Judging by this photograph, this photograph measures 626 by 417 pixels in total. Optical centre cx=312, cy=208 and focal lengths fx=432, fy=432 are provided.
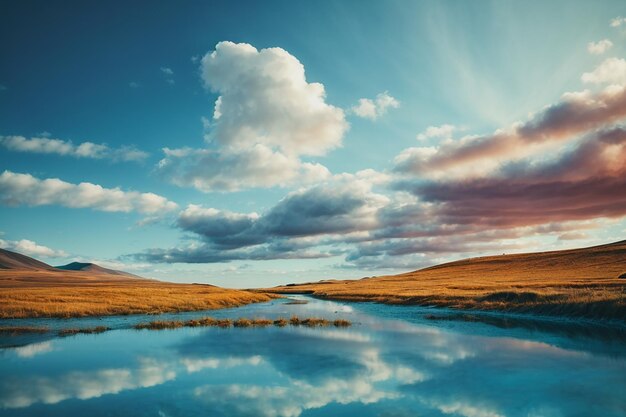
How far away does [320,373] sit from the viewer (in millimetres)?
22438

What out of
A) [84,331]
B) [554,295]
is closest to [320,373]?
[84,331]

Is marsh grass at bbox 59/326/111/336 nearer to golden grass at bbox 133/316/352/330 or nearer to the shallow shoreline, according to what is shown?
golden grass at bbox 133/316/352/330

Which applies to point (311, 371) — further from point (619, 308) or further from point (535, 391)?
point (619, 308)

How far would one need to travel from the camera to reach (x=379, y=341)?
32438mm

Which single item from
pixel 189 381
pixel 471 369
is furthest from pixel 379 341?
pixel 189 381

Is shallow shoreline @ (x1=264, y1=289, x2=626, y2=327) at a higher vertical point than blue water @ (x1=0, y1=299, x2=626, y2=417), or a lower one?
higher

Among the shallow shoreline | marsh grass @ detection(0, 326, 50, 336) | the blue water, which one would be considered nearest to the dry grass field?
the shallow shoreline

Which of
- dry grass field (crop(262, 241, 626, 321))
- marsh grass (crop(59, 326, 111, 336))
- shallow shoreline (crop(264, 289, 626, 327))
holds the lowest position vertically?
marsh grass (crop(59, 326, 111, 336))

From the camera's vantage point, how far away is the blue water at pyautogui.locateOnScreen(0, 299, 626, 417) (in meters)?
17.0

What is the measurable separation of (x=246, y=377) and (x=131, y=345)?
A: 1325 cm

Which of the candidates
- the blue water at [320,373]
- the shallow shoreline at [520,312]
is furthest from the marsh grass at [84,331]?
the shallow shoreline at [520,312]

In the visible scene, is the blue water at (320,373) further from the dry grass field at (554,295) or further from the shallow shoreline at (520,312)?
the dry grass field at (554,295)

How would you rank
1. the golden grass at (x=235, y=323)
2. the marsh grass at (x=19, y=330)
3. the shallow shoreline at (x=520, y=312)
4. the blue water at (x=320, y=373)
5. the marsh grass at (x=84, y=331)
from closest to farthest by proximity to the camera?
the blue water at (x=320, y=373) → the marsh grass at (x=19, y=330) → the marsh grass at (x=84, y=331) → the shallow shoreline at (x=520, y=312) → the golden grass at (x=235, y=323)

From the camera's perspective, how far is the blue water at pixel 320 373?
55.7 ft
